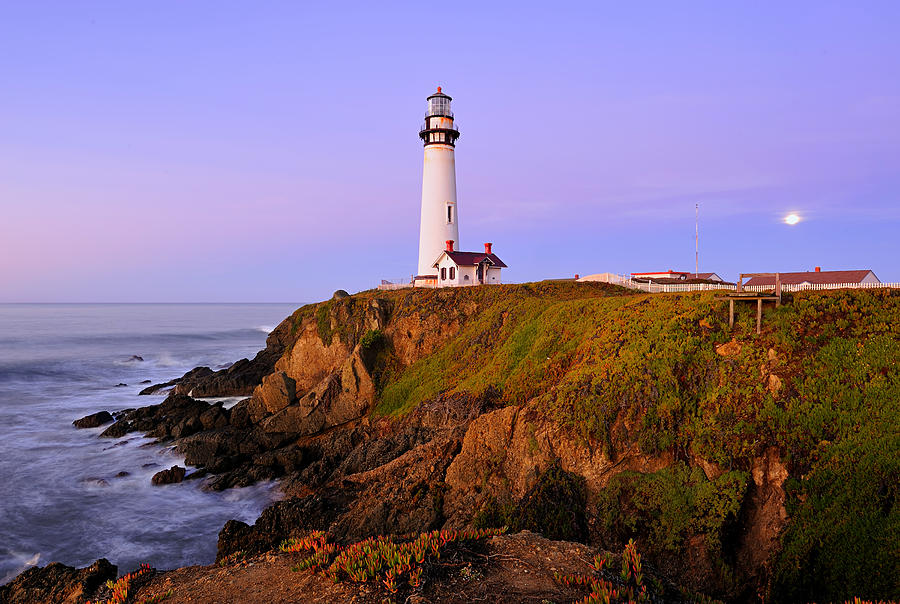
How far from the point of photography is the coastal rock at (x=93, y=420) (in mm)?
32469

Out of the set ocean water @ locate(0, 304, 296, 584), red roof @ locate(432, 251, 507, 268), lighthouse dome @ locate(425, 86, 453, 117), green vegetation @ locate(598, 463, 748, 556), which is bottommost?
ocean water @ locate(0, 304, 296, 584)

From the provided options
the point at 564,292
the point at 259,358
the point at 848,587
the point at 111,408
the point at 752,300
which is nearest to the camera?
the point at 848,587

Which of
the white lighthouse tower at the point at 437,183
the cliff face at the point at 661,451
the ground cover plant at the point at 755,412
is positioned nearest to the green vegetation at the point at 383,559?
the cliff face at the point at 661,451

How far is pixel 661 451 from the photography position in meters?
15.2

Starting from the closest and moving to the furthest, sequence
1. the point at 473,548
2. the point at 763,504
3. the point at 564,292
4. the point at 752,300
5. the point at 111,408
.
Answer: the point at 473,548 → the point at 763,504 → the point at 752,300 → the point at 564,292 → the point at 111,408

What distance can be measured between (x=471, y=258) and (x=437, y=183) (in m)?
7.24

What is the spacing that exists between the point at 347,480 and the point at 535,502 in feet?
28.2

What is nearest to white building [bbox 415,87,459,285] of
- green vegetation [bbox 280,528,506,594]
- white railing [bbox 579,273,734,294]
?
white railing [bbox 579,273,734,294]

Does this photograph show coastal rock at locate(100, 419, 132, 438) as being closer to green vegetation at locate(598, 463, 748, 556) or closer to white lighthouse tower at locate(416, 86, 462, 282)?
white lighthouse tower at locate(416, 86, 462, 282)

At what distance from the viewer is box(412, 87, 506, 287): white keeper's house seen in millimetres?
41625

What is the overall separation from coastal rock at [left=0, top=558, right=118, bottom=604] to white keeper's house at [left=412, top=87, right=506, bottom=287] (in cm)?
3015

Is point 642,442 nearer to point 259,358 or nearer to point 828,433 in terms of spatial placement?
point 828,433

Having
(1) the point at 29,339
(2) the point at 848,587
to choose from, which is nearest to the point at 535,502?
(2) the point at 848,587

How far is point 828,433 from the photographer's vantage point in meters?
13.8
